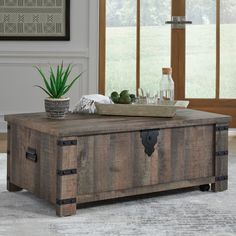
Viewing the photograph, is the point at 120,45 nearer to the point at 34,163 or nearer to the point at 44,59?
the point at 44,59

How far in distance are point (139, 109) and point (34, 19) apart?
2.72 meters

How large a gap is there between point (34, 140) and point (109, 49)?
2907 mm

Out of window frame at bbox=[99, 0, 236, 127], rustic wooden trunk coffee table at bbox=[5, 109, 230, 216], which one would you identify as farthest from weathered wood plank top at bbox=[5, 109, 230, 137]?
window frame at bbox=[99, 0, 236, 127]

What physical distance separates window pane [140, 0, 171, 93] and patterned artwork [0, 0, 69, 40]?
0.71 meters

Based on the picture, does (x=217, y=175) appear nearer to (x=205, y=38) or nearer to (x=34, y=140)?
(x=34, y=140)

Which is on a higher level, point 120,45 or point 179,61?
point 120,45

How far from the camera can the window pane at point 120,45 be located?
259 inches

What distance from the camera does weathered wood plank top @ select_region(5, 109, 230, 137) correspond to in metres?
3.65

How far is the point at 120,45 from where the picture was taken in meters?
6.61

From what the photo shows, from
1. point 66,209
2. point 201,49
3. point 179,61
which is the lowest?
point 66,209

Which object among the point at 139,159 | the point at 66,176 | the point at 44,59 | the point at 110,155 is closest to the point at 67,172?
the point at 66,176

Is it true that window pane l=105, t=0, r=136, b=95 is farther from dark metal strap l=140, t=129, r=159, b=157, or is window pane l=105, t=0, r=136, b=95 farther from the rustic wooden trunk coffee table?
dark metal strap l=140, t=129, r=159, b=157

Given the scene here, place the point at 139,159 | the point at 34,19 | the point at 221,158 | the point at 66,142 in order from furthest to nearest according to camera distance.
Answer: the point at 34,19
the point at 221,158
the point at 139,159
the point at 66,142

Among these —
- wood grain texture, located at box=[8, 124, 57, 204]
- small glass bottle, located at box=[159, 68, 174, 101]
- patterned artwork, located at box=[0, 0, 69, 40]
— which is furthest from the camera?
patterned artwork, located at box=[0, 0, 69, 40]
